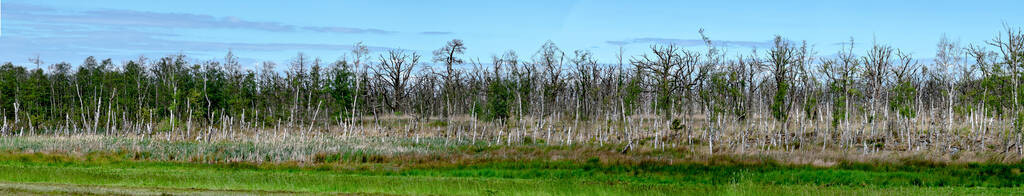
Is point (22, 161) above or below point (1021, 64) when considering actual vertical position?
below

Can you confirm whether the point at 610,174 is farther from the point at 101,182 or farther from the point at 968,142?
the point at 968,142

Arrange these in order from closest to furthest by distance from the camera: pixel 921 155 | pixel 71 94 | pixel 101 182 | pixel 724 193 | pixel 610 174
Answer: pixel 724 193 → pixel 101 182 → pixel 610 174 → pixel 921 155 → pixel 71 94

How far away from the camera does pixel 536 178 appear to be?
23516 mm

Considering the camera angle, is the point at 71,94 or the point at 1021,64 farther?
the point at 71,94

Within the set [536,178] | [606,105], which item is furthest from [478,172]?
[606,105]

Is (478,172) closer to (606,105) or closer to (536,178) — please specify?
(536,178)

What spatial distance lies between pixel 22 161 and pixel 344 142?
14355mm

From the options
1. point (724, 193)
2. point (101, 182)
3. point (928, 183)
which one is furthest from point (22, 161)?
point (928, 183)

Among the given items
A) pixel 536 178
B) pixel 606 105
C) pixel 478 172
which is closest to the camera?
pixel 536 178

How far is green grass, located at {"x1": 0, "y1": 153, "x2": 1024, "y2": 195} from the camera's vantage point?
759 inches

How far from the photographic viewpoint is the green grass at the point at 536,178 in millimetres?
19281

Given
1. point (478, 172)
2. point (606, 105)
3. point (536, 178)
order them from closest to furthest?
point (536, 178) → point (478, 172) → point (606, 105)

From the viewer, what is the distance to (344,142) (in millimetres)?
40844

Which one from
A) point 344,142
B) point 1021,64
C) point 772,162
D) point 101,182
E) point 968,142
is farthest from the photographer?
point 344,142
